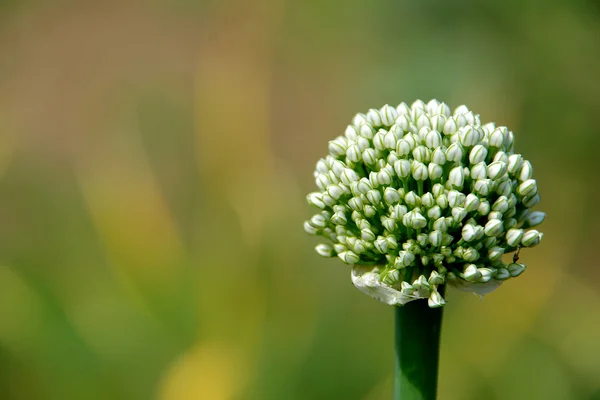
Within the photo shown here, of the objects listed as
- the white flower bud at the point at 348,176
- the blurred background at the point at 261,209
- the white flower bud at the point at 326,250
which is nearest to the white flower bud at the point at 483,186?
the white flower bud at the point at 348,176

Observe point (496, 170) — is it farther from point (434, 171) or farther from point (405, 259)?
point (405, 259)

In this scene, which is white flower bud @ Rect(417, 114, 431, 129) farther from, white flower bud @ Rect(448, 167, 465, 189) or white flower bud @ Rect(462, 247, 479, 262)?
white flower bud @ Rect(462, 247, 479, 262)

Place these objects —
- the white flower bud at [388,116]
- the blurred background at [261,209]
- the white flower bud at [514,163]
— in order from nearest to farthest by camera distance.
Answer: the white flower bud at [514,163] → the white flower bud at [388,116] → the blurred background at [261,209]

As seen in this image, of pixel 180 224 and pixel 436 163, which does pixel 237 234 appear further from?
pixel 436 163

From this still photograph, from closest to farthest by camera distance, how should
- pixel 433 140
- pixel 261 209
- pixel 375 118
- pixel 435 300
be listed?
pixel 435 300 → pixel 433 140 → pixel 375 118 → pixel 261 209

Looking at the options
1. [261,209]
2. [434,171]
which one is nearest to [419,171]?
[434,171]

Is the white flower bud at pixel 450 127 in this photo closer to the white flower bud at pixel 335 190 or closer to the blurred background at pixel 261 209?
the white flower bud at pixel 335 190
